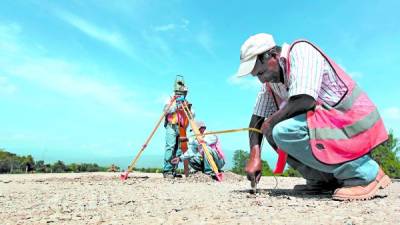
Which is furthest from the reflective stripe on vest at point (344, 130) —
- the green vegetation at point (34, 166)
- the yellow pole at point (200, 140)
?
the green vegetation at point (34, 166)

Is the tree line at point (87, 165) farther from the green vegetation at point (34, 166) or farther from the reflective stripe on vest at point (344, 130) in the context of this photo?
the reflective stripe on vest at point (344, 130)

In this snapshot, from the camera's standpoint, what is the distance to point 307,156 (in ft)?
10.8

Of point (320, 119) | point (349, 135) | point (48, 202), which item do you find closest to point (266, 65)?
point (320, 119)

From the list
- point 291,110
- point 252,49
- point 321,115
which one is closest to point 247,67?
point 252,49

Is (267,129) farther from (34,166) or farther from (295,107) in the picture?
(34,166)

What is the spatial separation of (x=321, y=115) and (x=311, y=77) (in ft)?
0.98

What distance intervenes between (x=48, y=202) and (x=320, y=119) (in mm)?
2383

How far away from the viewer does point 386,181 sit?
11.3 ft

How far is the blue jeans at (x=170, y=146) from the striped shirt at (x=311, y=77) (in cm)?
554

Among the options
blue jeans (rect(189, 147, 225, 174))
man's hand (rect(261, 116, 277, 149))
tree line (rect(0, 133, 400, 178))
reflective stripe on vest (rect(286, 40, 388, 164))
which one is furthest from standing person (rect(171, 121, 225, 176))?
reflective stripe on vest (rect(286, 40, 388, 164))

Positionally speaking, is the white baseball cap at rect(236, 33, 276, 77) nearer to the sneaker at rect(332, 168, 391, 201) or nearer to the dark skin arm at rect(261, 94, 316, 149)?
the dark skin arm at rect(261, 94, 316, 149)

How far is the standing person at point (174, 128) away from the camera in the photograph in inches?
350

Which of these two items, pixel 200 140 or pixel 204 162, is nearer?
pixel 200 140

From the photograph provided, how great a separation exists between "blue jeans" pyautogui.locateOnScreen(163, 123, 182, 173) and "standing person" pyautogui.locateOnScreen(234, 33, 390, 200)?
5.55 metres
